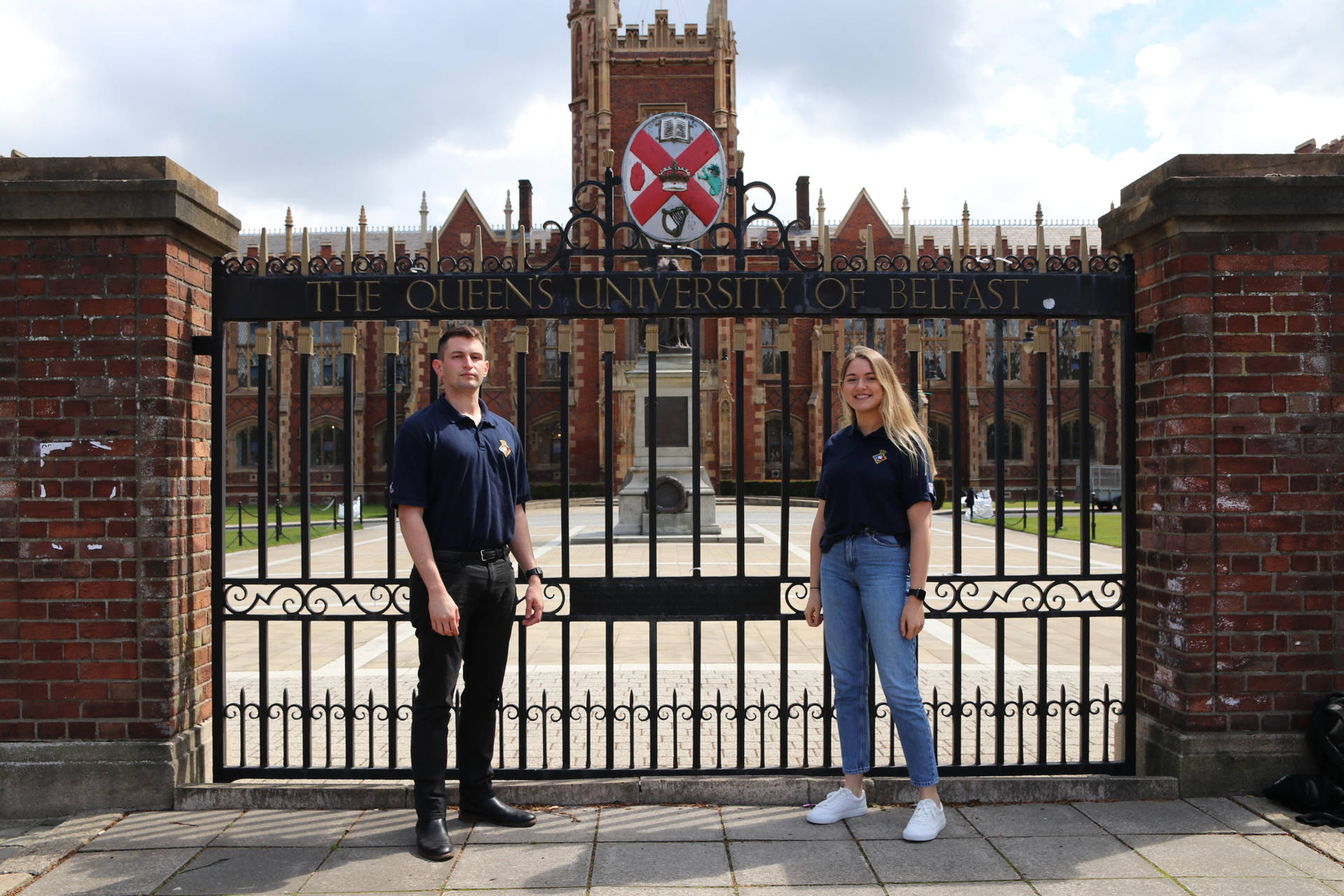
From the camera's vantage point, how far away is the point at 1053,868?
3375 millimetres

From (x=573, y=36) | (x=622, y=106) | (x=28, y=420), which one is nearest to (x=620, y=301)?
(x=28, y=420)

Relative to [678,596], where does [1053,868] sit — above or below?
below

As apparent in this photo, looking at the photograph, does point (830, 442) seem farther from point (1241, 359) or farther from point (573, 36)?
point (573, 36)

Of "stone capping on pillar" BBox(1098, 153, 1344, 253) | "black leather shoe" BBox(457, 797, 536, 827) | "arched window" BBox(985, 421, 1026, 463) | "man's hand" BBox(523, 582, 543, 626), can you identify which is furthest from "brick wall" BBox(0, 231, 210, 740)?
"arched window" BBox(985, 421, 1026, 463)

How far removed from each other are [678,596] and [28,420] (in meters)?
2.93

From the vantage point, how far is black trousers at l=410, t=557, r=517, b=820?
11.8ft

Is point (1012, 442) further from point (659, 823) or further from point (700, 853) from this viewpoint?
point (700, 853)

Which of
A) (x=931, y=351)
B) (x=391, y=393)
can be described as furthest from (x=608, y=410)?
(x=931, y=351)

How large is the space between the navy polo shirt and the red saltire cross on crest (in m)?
1.60

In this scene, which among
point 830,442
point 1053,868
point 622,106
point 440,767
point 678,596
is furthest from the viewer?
point 622,106

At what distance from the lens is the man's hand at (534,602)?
12.6ft

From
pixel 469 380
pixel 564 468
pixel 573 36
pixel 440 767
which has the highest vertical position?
pixel 573 36

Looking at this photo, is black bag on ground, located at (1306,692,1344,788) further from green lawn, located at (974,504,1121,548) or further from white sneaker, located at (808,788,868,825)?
green lawn, located at (974,504,1121,548)

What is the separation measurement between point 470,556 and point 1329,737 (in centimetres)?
369
